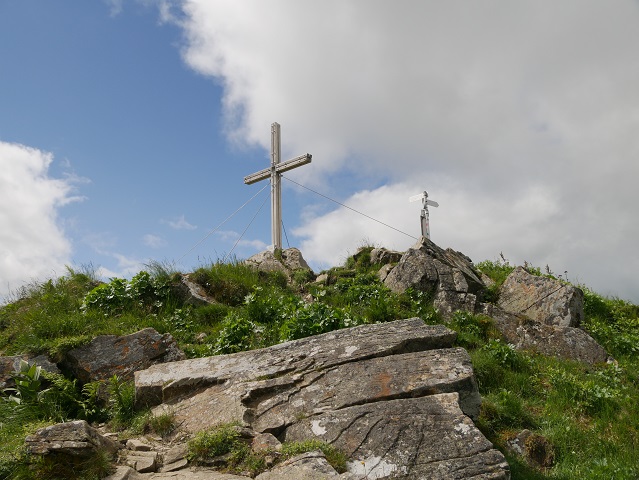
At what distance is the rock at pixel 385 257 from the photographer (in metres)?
18.8

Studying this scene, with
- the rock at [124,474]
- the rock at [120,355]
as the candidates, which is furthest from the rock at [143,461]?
the rock at [120,355]

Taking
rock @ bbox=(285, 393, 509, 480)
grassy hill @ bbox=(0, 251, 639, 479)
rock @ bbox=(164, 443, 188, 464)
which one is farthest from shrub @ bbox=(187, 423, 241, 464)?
grassy hill @ bbox=(0, 251, 639, 479)

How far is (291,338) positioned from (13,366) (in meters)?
5.43

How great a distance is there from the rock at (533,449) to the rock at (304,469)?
4296 millimetres

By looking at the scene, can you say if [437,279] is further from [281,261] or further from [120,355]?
[120,355]

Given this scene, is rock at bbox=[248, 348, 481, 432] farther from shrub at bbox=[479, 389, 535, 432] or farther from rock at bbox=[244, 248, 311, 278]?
rock at bbox=[244, 248, 311, 278]

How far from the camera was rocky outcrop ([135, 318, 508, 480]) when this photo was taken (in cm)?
701

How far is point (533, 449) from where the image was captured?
932 centimetres

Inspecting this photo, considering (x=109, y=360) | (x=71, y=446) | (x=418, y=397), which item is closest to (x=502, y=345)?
(x=418, y=397)

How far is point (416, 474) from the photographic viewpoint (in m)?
6.79

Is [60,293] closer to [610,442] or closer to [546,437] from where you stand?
[546,437]

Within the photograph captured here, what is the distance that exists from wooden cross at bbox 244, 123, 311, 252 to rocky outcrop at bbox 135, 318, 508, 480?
11447mm

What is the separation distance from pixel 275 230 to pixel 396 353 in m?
13.0

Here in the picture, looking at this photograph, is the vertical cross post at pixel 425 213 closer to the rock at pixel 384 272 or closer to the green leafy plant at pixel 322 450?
the rock at pixel 384 272
